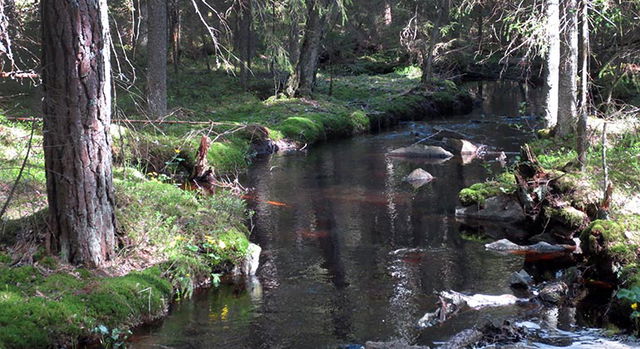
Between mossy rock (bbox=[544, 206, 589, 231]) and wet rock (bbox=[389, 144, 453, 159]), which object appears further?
wet rock (bbox=[389, 144, 453, 159])

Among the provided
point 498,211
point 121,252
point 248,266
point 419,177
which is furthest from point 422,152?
point 121,252

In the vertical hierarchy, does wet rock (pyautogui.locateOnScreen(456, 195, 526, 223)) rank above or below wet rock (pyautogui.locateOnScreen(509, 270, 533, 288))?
above

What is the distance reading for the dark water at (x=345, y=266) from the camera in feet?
23.0

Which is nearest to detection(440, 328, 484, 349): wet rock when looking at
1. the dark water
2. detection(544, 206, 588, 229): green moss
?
the dark water

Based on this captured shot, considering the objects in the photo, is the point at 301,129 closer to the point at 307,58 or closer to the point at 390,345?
the point at 307,58

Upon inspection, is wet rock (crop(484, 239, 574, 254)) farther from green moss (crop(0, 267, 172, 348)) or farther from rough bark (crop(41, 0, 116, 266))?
rough bark (crop(41, 0, 116, 266))

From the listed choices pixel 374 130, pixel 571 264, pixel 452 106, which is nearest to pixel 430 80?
pixel 452 106

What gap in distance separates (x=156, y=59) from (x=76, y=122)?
37.6 feet

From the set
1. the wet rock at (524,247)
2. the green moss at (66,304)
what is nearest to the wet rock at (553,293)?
the wet rock at (524,247)

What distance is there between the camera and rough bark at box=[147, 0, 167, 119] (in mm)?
17656

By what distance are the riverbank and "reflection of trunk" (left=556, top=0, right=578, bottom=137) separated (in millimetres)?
430

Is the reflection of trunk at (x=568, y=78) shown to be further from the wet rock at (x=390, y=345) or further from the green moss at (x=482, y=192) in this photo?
the wet rock at (x=390, y=345)

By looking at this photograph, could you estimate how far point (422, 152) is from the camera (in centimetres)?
1928

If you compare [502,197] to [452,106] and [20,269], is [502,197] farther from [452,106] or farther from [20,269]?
[452,106]
